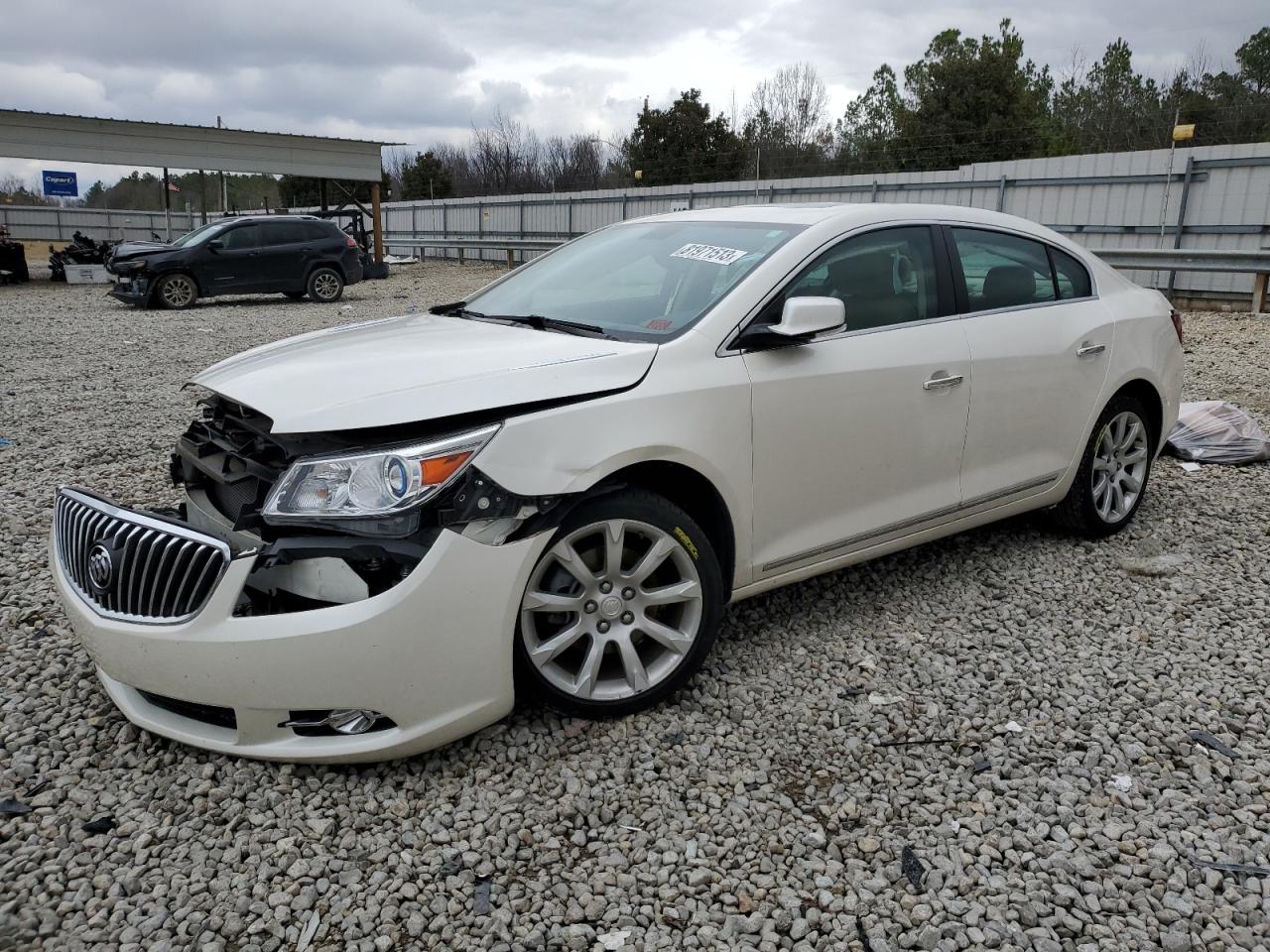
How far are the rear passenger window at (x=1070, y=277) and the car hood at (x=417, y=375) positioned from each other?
2.44 metres

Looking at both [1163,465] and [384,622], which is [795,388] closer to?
[384,622]

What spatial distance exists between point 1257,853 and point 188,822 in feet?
9.31

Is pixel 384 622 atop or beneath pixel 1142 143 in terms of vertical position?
beneath

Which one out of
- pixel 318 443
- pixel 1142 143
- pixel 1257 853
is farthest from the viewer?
pixel 1142 143

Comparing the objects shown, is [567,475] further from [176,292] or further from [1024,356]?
[176,292]

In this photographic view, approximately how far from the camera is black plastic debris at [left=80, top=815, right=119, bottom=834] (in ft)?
8.59

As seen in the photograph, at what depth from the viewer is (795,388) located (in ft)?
11.1

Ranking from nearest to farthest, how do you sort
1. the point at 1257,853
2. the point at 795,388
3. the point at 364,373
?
the point at 1257,853, the point at 364,373, the point at 795,388

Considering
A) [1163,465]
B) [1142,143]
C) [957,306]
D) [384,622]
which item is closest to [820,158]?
[1142,143]

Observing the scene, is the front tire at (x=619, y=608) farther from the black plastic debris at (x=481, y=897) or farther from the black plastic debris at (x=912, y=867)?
the black plastic debris at (x=912, y=867)

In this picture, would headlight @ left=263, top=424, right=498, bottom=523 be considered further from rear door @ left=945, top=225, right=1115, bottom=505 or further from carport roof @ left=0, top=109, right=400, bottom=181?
carport roof @ left=0, top=109, right=400, bottom=181

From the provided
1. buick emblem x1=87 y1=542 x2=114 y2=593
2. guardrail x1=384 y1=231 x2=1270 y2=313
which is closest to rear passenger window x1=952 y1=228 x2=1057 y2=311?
buick emblem x1=87 y1=542 x2=114 y2=593

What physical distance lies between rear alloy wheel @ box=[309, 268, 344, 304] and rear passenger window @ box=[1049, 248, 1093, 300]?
16.0m

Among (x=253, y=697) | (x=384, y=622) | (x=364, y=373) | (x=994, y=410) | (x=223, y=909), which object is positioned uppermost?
(x=364, y=373)
